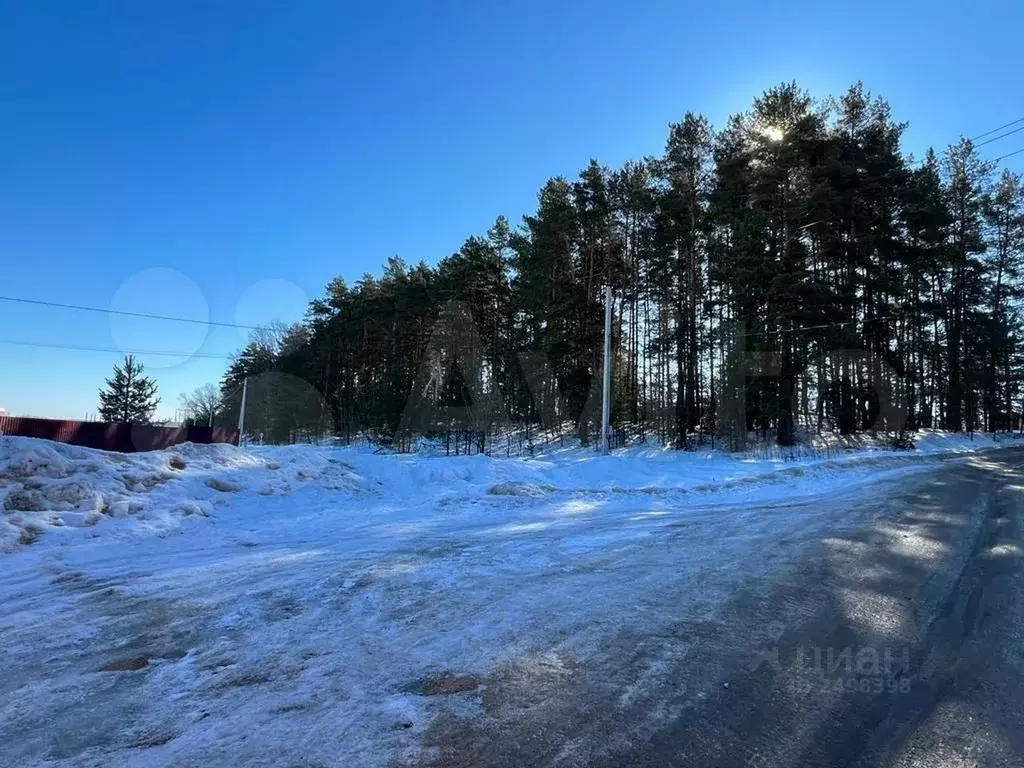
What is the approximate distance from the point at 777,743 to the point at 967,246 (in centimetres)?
4208

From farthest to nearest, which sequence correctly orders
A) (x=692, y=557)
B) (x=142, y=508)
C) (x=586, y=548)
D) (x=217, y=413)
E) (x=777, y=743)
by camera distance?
1. (x=217, y=413)
2. (x=142, y=508)
3. (x=586, y=548)
4. (x=692, y=557)
5. (x=777, y=743)

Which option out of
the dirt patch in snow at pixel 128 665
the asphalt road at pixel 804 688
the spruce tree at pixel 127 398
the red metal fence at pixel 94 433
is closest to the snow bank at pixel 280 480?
the dirt patch in snow at pixel 128 665

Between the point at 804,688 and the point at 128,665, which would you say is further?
Result: the point at 128,665

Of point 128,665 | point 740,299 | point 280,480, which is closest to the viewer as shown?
point 128,665

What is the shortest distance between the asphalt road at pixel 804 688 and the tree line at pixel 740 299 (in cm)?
2152

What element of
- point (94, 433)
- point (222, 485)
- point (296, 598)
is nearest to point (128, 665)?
point (296, 598)

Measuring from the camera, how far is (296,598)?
5152mm

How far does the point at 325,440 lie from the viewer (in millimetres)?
47688

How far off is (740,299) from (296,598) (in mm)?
25650

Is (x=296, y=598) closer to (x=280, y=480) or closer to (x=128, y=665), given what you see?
(x=128, y=665)

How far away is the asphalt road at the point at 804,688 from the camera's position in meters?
2.73

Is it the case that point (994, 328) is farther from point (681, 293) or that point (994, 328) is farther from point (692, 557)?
point (692, 557)

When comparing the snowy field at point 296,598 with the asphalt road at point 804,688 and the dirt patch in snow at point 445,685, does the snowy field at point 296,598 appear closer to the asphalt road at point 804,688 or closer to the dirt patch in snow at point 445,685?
the dirt patch in snow at point 445,685

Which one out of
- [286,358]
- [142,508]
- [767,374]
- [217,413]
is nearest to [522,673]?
[142,508]
